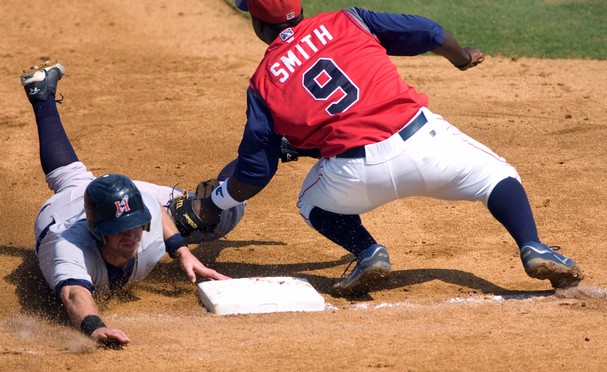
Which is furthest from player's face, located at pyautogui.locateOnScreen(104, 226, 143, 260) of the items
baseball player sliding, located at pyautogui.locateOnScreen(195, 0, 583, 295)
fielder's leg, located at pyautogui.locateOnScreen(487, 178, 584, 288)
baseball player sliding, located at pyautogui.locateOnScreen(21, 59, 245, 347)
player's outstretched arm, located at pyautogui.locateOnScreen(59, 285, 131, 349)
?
fielder's leg, located at pyautogui.locateOnScreen(487, 178, 584, 288)

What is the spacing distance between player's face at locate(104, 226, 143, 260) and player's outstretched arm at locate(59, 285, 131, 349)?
0.89 feet

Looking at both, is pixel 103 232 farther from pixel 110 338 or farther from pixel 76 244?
pixel 110 338

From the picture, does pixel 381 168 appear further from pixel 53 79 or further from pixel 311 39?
pixel 53 79

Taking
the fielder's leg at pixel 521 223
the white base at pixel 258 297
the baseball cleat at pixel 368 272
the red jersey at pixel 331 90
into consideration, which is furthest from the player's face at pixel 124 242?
the fielder's leg at pixel 521 223

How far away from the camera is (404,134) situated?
500cm

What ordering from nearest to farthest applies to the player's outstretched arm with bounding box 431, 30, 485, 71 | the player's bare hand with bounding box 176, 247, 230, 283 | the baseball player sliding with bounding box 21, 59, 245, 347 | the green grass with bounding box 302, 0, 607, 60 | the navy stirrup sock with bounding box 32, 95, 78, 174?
the baseball player sliding with bounding box 21, 59, 245, 347 < the player's bare hand with bounding box 176, 247, 230, 283 < the player's outstretched arm with bounding box 431, 30, 485, 71 < the navy stirrup sock with bounding box 32, 95, 78, 174 < the green grass with bounding box 302, 0, 607, 60

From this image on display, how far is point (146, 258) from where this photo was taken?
5352mm

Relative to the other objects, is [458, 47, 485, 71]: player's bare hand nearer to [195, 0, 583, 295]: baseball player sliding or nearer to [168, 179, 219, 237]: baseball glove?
[195, 0, 583, 295]: baseball player sliding

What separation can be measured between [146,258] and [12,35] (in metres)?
7.04

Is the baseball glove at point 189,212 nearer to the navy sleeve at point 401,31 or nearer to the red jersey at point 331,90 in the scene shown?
the red jersey at point 331,90

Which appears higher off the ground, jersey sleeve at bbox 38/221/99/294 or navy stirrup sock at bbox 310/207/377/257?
navy stirrup sock at bbox 310/207/377/257

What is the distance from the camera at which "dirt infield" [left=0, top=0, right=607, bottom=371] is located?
172 inches

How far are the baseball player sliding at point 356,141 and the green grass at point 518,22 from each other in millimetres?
5660

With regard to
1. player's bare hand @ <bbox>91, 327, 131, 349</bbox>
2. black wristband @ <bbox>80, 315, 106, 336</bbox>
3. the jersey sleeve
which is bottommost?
the jersey sleeve
